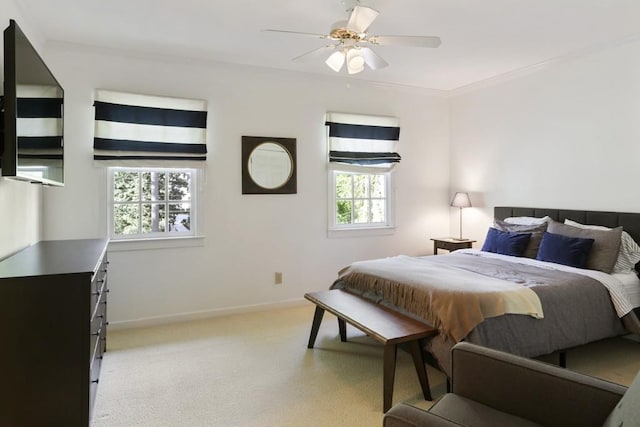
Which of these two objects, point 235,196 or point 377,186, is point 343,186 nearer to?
point 377,186

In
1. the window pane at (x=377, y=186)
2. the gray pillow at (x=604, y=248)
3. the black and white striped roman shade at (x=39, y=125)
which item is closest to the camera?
the black and white striped roman shade at (x=39, y=125)

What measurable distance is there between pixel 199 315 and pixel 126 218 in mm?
1184

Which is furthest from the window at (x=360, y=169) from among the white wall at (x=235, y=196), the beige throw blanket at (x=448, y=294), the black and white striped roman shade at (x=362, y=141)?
the beige throw blanket at (x=448, y=294)

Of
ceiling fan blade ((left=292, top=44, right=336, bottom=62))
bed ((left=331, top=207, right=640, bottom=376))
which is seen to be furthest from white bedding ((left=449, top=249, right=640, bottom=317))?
ceiling fan blade ((left=292, top=44, right=336, bottom=62))

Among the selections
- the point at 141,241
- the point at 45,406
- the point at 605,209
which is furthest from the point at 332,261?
the point at 45,406

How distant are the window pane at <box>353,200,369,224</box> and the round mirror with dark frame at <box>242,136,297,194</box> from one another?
88 centimetres

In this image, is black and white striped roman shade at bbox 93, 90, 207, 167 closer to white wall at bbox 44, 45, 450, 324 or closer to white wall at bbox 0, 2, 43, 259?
white wall at bbox 44, 45, 450, 324

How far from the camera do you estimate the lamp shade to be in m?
4.97

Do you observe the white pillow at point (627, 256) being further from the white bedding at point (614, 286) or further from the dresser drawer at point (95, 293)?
the dresser drawer at point (95, 293)

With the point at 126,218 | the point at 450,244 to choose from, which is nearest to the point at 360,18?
the point at 126,218

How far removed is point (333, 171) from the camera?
4766 mm

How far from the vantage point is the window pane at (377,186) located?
5.13 m

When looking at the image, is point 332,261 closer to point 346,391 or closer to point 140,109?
point 346,391

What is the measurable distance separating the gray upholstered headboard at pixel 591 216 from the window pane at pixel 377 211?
136 centimetres
